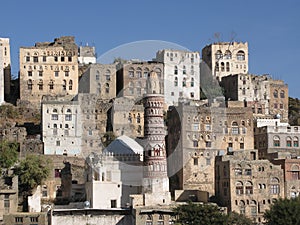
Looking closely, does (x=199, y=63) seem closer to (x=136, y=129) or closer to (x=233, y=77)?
(x=233, y=77)

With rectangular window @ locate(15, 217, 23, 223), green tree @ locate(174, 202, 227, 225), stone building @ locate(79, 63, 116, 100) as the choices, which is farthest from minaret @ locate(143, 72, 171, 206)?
stone building @ locate(79, 63, 116, 100)

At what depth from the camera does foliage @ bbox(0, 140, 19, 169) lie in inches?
3147

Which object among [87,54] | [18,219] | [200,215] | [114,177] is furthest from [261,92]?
[18,219]

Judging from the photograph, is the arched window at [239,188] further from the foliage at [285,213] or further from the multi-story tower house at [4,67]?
the multi-story tower house at [4,67]

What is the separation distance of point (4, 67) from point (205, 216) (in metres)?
44.7

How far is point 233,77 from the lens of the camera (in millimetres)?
105125

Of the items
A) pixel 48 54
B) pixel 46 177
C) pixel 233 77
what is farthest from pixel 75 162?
pixel 233 77

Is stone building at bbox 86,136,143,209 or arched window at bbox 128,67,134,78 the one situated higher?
arched window at bbox 128,67,134,78

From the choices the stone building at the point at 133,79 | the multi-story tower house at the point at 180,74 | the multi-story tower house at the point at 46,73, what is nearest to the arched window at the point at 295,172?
the stone building at the point at 133,79

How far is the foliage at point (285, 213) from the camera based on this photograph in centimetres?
6575

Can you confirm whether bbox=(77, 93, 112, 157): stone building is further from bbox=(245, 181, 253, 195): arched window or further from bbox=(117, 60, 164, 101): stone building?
bbox=(245, 181, 253, 195): arched window

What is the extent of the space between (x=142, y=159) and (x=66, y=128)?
14876mm

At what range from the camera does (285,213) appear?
66.1 meters

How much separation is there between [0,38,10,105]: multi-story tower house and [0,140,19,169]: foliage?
16.1m
